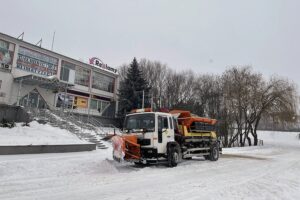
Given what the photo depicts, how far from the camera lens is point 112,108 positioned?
4375 centimetres

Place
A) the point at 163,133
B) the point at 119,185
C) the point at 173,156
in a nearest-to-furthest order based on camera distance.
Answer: the point at 119,185
the point at 163,133
the point at 173,156

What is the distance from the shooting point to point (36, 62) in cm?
3189

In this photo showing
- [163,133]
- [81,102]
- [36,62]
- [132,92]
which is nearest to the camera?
[163,133]

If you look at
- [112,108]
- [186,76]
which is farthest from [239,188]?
[186,76]

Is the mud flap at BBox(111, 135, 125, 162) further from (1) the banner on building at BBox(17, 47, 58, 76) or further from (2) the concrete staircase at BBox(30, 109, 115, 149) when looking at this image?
(1) the banner on building at BBox(17, 47, 58, 76)

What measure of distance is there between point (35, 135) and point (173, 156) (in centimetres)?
1066

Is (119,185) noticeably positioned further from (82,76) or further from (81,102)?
(82,76)

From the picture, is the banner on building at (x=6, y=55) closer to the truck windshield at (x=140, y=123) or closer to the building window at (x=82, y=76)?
the building window at (x=82, y=76)

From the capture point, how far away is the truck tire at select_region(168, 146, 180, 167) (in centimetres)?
1403

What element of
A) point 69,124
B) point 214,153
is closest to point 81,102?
point 69,124

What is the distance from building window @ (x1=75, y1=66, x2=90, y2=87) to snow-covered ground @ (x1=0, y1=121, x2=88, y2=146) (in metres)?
15.4

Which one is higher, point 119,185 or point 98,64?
point 98,64

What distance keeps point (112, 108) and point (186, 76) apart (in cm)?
1745

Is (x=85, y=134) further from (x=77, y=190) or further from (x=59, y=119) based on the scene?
(x=77, y=190)
